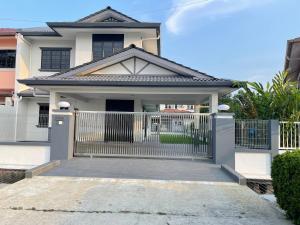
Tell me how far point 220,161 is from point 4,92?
16.3m

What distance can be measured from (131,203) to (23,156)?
27.6 feet

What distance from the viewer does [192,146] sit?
12.7m

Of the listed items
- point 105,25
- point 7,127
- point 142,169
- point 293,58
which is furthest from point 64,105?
point 293,58

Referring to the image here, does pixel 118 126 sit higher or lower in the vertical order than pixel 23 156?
higher

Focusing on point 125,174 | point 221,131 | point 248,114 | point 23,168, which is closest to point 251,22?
point 248,114

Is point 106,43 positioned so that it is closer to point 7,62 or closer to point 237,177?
point 7,62

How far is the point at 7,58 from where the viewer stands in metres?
21.1

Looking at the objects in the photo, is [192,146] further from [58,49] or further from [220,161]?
[58,49]

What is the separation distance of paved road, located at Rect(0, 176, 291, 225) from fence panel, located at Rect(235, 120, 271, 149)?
14.0 ft

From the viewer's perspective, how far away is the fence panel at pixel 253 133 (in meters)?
12.0

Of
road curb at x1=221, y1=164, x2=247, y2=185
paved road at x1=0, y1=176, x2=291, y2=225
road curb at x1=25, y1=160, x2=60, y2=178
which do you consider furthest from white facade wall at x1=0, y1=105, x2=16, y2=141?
road curb at x1=221, y1=164, x2=247, y2=185

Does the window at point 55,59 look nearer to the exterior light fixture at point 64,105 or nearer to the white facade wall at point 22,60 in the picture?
the white facade wall at point 22,60

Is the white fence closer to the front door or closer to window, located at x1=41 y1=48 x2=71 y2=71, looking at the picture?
the front door

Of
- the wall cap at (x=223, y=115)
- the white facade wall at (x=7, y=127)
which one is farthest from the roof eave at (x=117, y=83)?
the white facade wall at (x=7, y=127)
